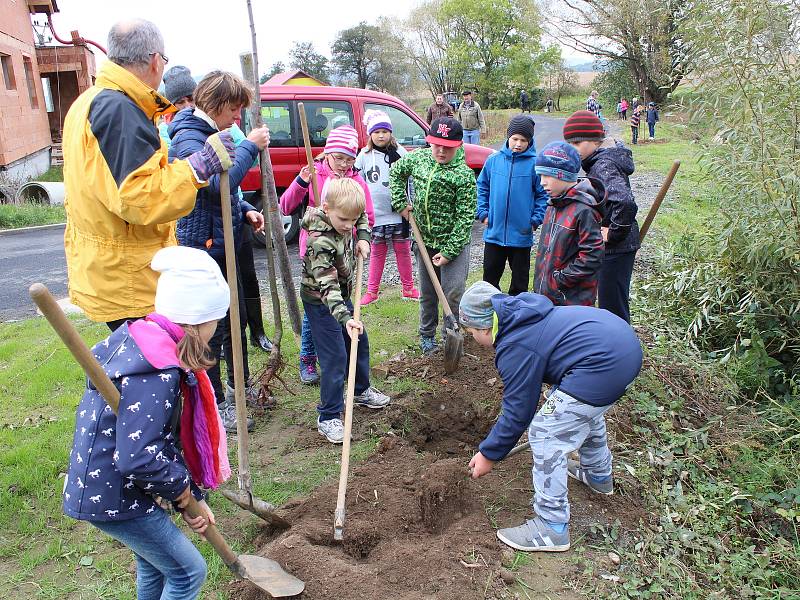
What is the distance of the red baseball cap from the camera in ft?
15.7

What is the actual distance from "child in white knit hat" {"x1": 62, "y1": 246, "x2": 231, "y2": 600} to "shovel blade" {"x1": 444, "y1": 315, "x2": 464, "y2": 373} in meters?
2.76

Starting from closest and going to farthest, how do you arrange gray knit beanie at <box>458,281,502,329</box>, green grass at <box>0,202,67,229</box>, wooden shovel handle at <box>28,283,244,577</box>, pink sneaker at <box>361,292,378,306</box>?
wooden shovel handle at <box>28,283,244,577</box> < gray knit beanie at <box>458,281,502,329</box> < pink sneaker at <box>361,292,378,306</box> < green grass at <box>0,202,67,229</box>

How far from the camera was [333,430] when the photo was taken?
4.07m

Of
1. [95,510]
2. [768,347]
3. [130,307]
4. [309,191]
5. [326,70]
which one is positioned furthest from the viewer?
[326,70]

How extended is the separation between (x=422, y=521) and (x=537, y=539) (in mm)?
622

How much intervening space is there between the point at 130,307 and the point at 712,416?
13.2ft

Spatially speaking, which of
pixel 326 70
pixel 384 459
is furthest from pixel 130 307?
pixel 326 70

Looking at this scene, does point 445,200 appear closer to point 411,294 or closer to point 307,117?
point 411,294

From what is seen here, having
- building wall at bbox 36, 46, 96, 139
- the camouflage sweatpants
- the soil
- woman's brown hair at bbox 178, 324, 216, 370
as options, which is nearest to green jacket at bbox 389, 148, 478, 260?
the soil

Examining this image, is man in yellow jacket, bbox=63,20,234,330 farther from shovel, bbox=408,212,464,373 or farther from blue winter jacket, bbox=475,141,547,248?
blue winter jacket, bbox=475,141,547,248

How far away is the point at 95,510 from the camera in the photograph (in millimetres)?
1964

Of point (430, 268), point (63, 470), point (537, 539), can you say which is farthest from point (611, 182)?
point (63, 470)

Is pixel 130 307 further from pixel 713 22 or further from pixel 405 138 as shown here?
pixel 405 138

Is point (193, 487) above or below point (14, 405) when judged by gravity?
above
